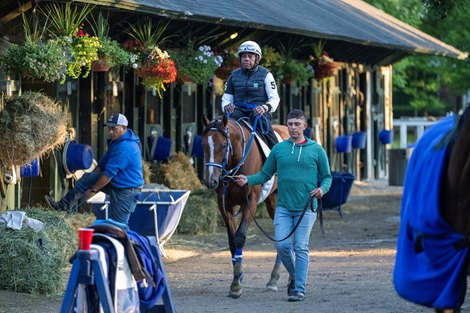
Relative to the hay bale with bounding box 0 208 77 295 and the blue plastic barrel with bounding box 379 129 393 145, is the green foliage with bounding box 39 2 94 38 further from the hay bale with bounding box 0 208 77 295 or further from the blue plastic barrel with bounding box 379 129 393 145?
the blue plastic barrel with bounding box 379 129 393 145

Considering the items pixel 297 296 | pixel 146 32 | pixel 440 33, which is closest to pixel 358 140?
pixel 440 33

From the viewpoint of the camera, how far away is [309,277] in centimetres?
1385

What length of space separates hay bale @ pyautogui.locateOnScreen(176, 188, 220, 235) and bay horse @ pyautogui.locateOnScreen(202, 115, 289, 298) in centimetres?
501

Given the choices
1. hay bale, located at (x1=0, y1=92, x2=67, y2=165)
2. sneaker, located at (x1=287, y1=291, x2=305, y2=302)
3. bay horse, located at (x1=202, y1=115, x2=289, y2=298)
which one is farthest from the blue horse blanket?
hay bale, located at (x1=0, y1=92, x2=67, y2=165)

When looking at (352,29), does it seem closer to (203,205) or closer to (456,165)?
(203,205)

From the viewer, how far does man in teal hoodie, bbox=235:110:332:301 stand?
11.6 m

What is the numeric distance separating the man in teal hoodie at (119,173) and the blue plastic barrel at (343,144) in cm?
1568

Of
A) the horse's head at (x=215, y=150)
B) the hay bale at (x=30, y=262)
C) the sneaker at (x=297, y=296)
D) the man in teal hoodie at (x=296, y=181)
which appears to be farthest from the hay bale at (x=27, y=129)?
the sneaker at (x=297, y=296)

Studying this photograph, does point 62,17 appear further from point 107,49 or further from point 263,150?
point 263,150

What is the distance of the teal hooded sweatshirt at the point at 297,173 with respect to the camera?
458 inches

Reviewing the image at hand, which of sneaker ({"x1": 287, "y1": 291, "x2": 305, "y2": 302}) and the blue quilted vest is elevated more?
the blue quilted vest

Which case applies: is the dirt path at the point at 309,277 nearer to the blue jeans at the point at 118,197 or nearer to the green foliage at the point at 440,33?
the blue jeans at the point at 118,197

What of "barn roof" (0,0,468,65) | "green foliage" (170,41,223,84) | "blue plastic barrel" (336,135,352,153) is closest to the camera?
"barn roof" (0,0,468,65)

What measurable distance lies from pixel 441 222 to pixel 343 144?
72.5 feet
